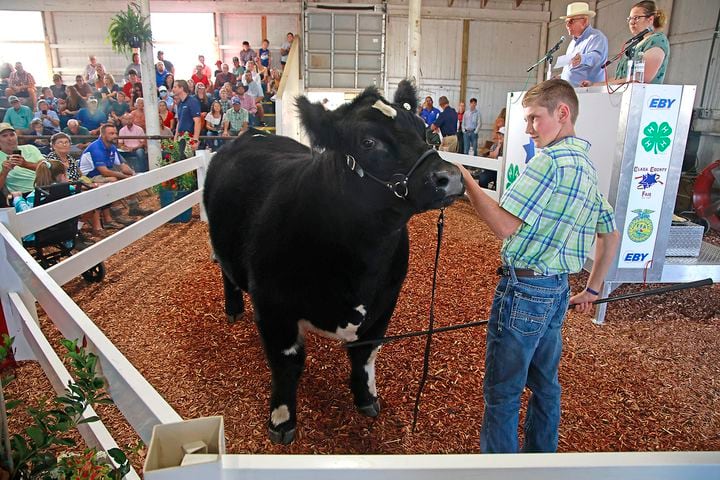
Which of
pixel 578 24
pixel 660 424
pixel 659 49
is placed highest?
pixel 578 24

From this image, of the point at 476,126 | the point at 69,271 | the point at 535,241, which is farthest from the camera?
the point at 476,126

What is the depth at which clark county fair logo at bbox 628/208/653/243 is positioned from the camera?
4246 millimetres

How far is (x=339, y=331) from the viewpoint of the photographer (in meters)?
2.65

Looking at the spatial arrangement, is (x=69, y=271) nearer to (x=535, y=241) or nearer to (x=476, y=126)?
(x=535, y=241)

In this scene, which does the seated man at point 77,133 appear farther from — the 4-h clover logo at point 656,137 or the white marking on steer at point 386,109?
the 4-h clover logo at point 656,137

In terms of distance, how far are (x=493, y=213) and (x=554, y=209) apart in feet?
0.90

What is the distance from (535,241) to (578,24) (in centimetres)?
475

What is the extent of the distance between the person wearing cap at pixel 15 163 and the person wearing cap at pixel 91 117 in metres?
5.39

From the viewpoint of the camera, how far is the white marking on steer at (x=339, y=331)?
2631 mm

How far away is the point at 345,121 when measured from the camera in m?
2.36

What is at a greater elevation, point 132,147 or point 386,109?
point 386,109

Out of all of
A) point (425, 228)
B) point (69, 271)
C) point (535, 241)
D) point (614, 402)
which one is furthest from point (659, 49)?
point (69, 271)

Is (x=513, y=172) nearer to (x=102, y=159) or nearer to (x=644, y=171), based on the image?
(x=644, y=171)

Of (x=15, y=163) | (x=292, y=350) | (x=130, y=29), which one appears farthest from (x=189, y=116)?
(x=292, y=350)
